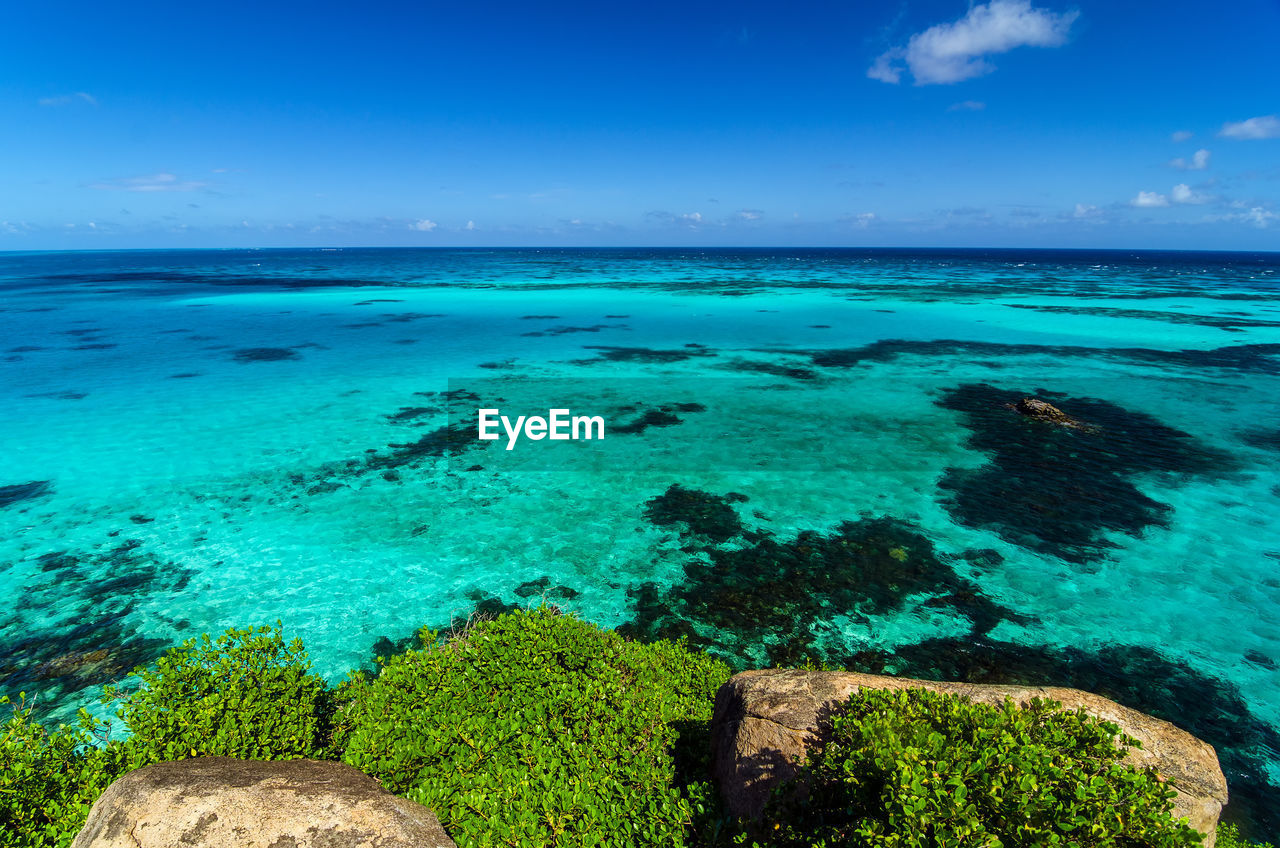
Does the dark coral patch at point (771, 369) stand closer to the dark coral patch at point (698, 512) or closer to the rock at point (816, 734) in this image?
the dark coral patch at point (698, 512)

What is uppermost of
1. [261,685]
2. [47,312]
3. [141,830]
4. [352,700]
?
[47,312]

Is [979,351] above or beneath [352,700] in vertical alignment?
above

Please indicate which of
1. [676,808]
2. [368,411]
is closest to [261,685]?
[676,808]

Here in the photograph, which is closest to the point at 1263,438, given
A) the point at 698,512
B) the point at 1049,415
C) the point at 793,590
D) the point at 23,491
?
the point at 1049,415

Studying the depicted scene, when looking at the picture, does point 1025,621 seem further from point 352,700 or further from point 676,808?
point 352,700

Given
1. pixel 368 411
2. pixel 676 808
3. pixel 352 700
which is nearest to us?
pixel 676 808

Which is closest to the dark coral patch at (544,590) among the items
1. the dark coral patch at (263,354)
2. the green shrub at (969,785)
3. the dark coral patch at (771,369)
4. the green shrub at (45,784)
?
the green shrub at (45,784)

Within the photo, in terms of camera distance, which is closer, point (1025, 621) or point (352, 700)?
point (352, 700)

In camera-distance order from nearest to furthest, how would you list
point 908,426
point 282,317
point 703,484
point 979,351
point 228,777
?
1. point 228,777
2. point 703,484
3. point 908,426
4. point 979,351
5. point 282,317
